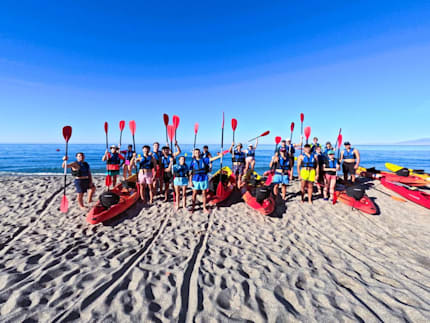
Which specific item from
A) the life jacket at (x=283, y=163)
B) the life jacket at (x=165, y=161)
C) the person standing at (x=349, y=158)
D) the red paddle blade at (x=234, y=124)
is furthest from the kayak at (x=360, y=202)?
the life jacket at (x=165, y=161)

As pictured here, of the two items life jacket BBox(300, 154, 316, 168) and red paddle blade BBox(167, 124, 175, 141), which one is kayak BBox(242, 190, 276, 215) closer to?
life jacket BBox(300, 154, 316, 168)

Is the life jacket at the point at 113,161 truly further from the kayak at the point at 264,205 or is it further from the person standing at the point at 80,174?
the kayak at the point at 264,205

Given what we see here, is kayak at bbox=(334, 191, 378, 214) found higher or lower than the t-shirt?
lower

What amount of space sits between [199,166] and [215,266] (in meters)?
3.19

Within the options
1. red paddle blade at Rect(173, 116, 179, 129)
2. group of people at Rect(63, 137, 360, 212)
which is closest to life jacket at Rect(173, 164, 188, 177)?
group of people at Rect(63, 137, 360, 212)

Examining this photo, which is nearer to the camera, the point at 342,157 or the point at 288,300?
the point at 288,300

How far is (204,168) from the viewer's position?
598 centimetres

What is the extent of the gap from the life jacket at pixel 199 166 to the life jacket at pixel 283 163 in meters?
2.69

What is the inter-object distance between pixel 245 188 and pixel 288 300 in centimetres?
536

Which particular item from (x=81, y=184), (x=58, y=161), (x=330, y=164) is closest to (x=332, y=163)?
(x=330, y=164)

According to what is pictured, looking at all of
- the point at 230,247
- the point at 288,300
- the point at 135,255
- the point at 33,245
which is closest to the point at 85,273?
the point at 135,255

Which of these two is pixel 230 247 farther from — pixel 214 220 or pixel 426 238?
pixel 426 238

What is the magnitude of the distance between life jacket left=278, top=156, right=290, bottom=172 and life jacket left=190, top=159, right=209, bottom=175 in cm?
269

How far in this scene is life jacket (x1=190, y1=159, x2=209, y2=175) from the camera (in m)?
5.93
